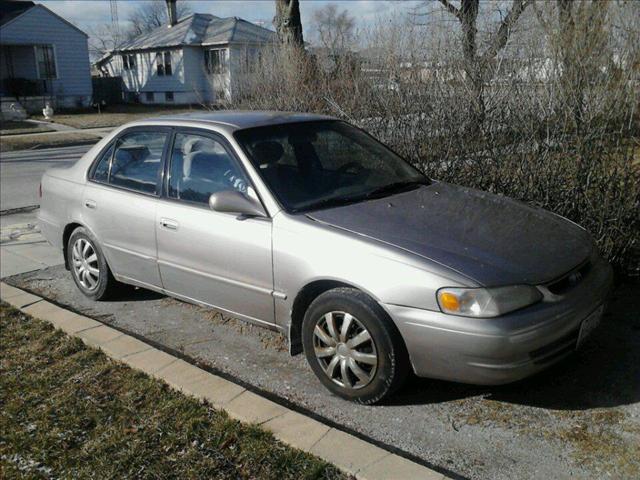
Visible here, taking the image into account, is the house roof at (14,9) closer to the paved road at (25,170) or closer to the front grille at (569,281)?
the paved road at (25,170)

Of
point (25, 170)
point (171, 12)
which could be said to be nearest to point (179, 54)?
point (171, 12)

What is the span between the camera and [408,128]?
675 centimetres

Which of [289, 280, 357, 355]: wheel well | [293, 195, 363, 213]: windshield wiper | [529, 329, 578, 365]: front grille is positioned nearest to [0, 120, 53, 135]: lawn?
[293, 195, 363, 213]: windshield wiper

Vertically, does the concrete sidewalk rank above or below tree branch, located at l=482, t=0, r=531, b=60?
below

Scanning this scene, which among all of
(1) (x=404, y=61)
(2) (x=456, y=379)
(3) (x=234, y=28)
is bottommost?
(2) (x=456, y=379)

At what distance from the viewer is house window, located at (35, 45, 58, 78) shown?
114ft

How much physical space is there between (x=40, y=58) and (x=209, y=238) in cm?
3558

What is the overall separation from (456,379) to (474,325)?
1.14 ft

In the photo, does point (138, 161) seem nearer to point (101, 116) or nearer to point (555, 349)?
point (555, 349)

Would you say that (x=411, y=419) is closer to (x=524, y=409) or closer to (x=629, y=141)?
(x=524, y=409)

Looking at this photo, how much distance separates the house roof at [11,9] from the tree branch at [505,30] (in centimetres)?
3315

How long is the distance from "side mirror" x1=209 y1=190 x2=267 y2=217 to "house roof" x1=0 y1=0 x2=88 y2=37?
3472 cm

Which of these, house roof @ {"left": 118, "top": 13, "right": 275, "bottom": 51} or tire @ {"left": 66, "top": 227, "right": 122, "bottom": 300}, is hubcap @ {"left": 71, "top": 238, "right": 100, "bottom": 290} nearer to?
tire @ {"left": 66, "top": 227, "right": 122, "bottom": 300}

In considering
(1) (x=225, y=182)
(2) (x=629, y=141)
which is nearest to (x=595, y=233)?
(2) (x=629, y=141)
